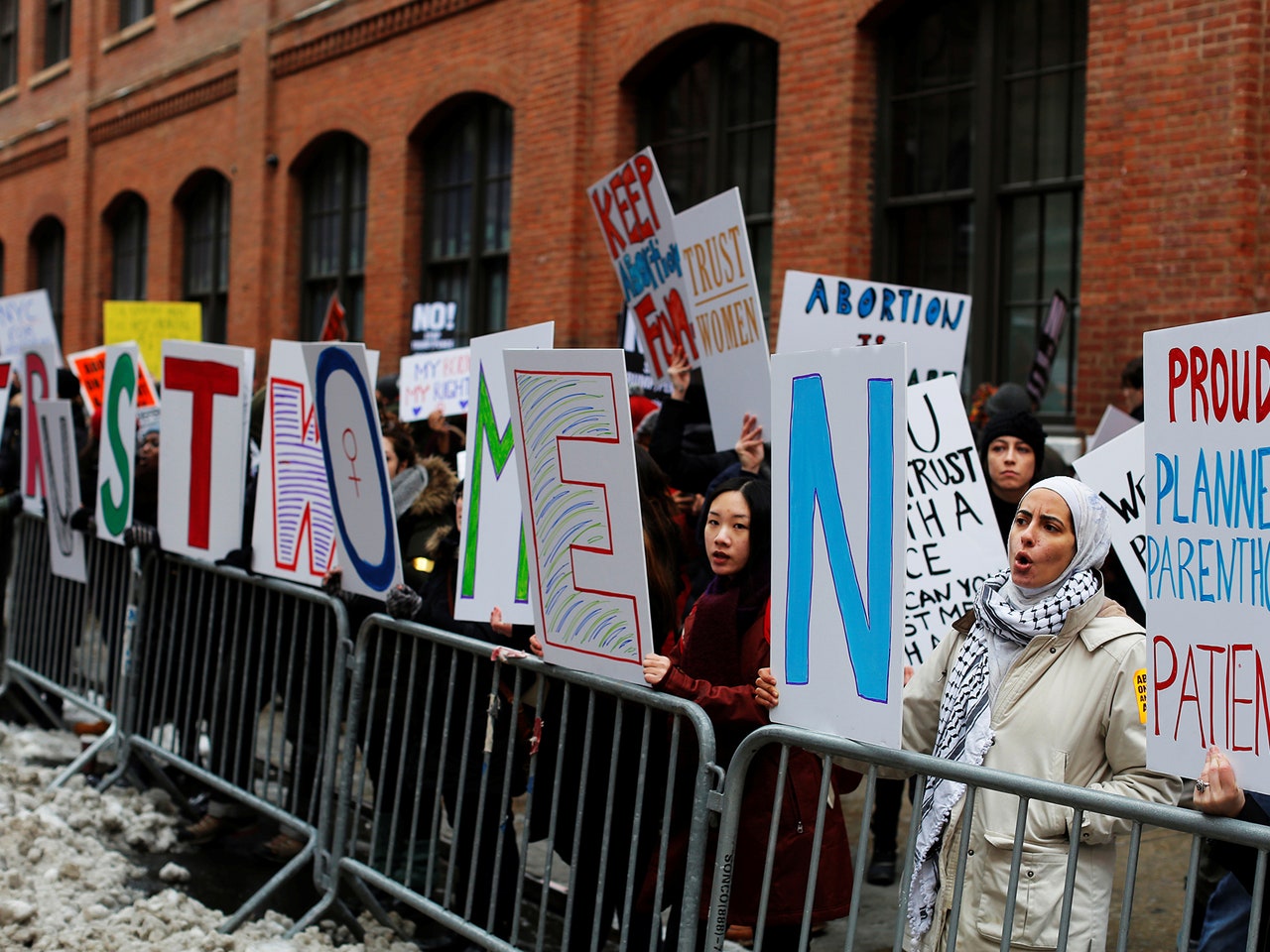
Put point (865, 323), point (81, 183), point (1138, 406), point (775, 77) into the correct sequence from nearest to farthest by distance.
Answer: point (865, 323) → point (1138, 406) → point (775, 77) → point (81, 183)

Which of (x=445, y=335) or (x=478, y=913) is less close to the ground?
(x=445, y=335)

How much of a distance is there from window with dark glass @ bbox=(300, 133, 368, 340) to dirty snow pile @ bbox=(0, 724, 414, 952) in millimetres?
10419

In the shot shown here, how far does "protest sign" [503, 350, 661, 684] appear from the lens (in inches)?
151

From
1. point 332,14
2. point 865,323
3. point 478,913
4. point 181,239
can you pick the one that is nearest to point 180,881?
point 478,913

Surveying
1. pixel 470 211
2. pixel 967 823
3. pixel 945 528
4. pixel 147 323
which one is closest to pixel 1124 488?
pixel 945 528

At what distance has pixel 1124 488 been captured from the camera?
4.51m

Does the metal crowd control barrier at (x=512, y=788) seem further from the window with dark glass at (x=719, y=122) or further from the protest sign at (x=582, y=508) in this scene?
the window with dark glass at (x=719, y=122)

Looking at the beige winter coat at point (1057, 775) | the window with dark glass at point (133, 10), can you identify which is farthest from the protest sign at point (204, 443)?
the window with dark glass at point (133, 10)

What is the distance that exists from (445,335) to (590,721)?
8300 millimetres

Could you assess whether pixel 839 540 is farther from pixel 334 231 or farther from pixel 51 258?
pixel 51 258

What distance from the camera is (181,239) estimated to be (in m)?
20.3

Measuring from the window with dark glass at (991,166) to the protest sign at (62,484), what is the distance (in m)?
5.65

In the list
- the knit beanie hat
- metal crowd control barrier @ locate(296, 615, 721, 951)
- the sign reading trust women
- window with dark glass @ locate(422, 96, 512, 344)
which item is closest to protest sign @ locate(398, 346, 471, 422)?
metal crowd control barrier @ locate(296, 615, 721, 951)

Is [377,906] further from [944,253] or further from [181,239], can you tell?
[181,239]
